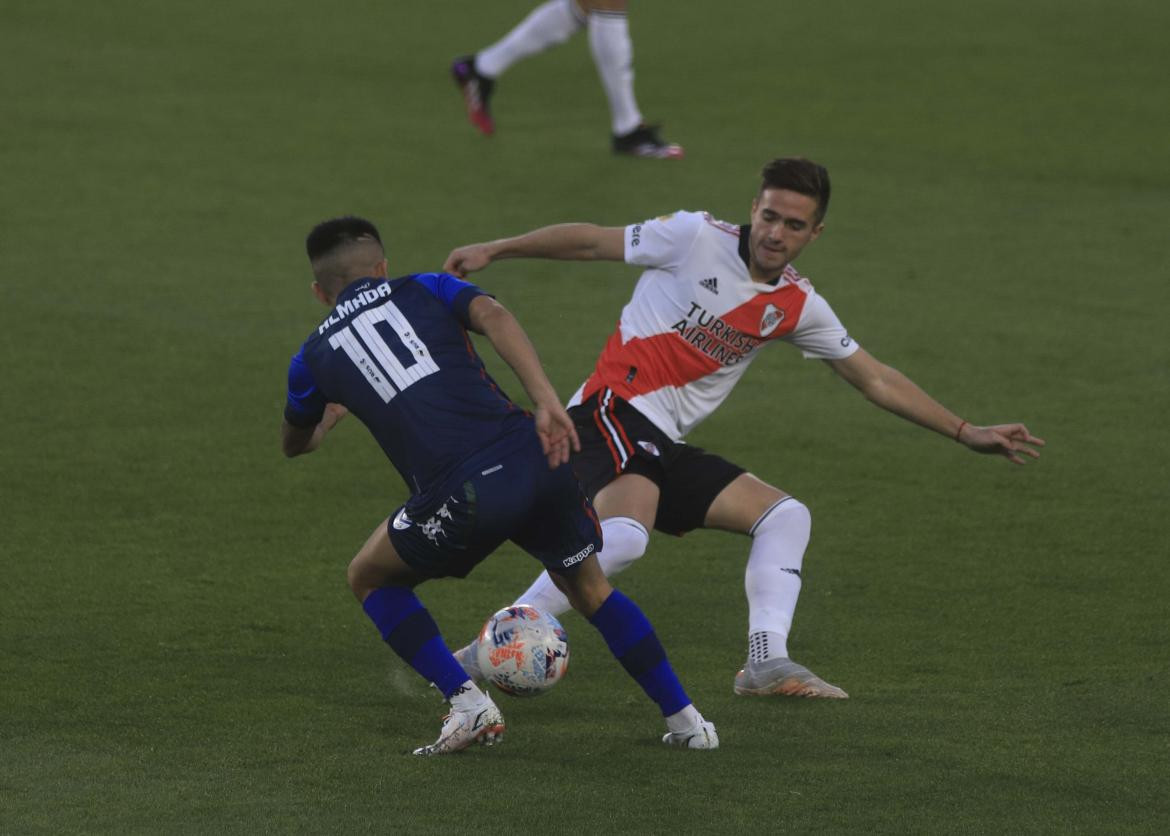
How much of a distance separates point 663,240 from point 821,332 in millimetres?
621

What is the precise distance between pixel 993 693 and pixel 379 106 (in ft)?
35.9

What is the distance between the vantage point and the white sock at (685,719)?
5.35 m

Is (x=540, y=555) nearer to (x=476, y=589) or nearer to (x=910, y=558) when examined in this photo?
(x=476, y=589)

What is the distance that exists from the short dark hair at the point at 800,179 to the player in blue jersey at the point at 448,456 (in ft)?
4.45

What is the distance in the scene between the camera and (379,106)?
1584 centimetres

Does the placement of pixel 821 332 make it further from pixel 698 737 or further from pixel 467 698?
pixel 467 698

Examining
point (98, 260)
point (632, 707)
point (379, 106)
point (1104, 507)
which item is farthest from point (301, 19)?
point (632, 707)

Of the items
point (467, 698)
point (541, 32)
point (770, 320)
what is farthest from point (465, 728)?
point (541, 32)

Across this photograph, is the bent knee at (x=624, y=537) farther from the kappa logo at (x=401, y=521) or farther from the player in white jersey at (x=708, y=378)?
the kappa logo at (x=401, y=521)

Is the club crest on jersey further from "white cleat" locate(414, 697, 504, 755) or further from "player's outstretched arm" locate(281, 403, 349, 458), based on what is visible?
"white cleat" locate(414, 697, 504, 755)

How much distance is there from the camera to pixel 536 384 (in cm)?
489

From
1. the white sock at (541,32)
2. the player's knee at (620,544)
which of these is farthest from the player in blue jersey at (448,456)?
the white sock at (541,32)

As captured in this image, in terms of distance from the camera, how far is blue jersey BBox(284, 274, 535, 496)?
5.11m

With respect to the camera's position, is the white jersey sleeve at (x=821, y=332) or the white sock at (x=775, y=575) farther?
the white jersey sleeve at (x=821, y=332)
